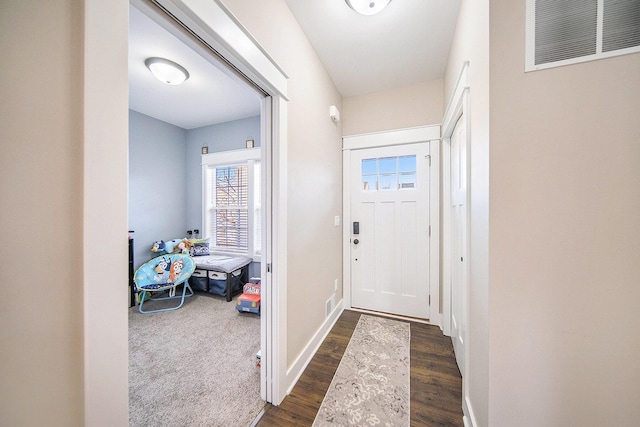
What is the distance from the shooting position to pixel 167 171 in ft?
12.3

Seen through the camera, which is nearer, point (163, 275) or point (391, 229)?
point (391, 229)

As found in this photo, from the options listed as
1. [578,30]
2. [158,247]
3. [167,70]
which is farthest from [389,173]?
[158,247]

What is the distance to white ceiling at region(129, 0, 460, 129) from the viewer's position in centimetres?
165

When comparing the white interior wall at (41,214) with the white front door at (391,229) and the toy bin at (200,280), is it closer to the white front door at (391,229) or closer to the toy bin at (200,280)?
the white front door at (391,229)

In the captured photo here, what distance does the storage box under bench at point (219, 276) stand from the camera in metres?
3.19

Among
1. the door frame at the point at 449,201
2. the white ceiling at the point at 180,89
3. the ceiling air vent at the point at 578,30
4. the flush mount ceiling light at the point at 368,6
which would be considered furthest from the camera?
the white ceiling at the point at 180,89

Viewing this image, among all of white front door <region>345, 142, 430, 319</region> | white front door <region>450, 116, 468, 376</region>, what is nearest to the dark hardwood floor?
white front door <region>450, 116, 468, 376</region>

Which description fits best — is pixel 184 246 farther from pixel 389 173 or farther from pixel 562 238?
pixel 562 238

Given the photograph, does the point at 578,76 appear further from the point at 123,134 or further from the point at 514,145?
the point at 123,134

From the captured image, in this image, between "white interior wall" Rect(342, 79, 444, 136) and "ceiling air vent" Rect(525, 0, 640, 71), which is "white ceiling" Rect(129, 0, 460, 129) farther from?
"ceiling air vent" Rect(525, 0, 640, 71)

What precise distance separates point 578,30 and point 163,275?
164 inches

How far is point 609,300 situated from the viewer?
34.8 inches

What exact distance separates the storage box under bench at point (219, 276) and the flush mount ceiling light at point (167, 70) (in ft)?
7.81

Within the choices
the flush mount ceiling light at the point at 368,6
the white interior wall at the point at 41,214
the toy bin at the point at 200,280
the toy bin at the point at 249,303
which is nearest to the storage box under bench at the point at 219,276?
the toy bin at the point at 200,280
